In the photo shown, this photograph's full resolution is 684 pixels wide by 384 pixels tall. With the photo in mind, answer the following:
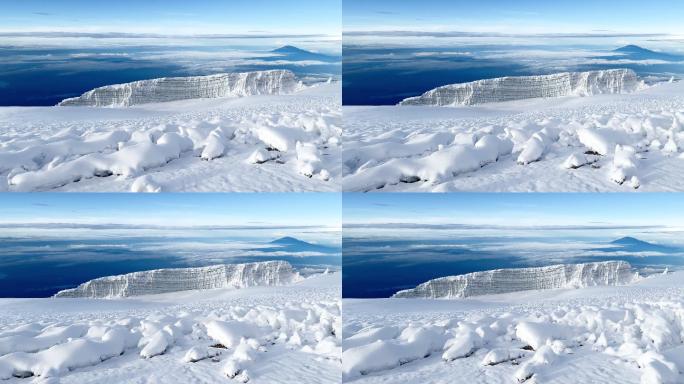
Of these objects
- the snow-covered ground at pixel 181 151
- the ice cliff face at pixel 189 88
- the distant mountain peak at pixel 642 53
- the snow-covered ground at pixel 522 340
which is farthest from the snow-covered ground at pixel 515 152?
the snow-covered ground at pixel 522 340

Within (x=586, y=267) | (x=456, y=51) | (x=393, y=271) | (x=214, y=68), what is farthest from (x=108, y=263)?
(x=586, y=267)

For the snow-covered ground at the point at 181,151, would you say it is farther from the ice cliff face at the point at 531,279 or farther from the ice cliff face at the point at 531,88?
the ice cliff face at the point at 531,279

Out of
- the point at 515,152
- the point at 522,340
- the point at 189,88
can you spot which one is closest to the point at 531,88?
the point at 515,152

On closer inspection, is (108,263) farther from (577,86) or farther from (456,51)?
(577,86)

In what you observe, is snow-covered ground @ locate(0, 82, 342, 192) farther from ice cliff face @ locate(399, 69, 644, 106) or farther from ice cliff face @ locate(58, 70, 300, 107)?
ice cliff face @ locate(399, 69, 644, 106)

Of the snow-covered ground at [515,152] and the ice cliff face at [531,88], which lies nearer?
the snow-covered ground at [515,152]

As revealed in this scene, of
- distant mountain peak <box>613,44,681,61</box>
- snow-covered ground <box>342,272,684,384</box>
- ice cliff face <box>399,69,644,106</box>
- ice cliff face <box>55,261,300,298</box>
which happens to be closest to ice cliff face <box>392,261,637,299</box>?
snow-covered ground <box>342,272,684,384</box>
